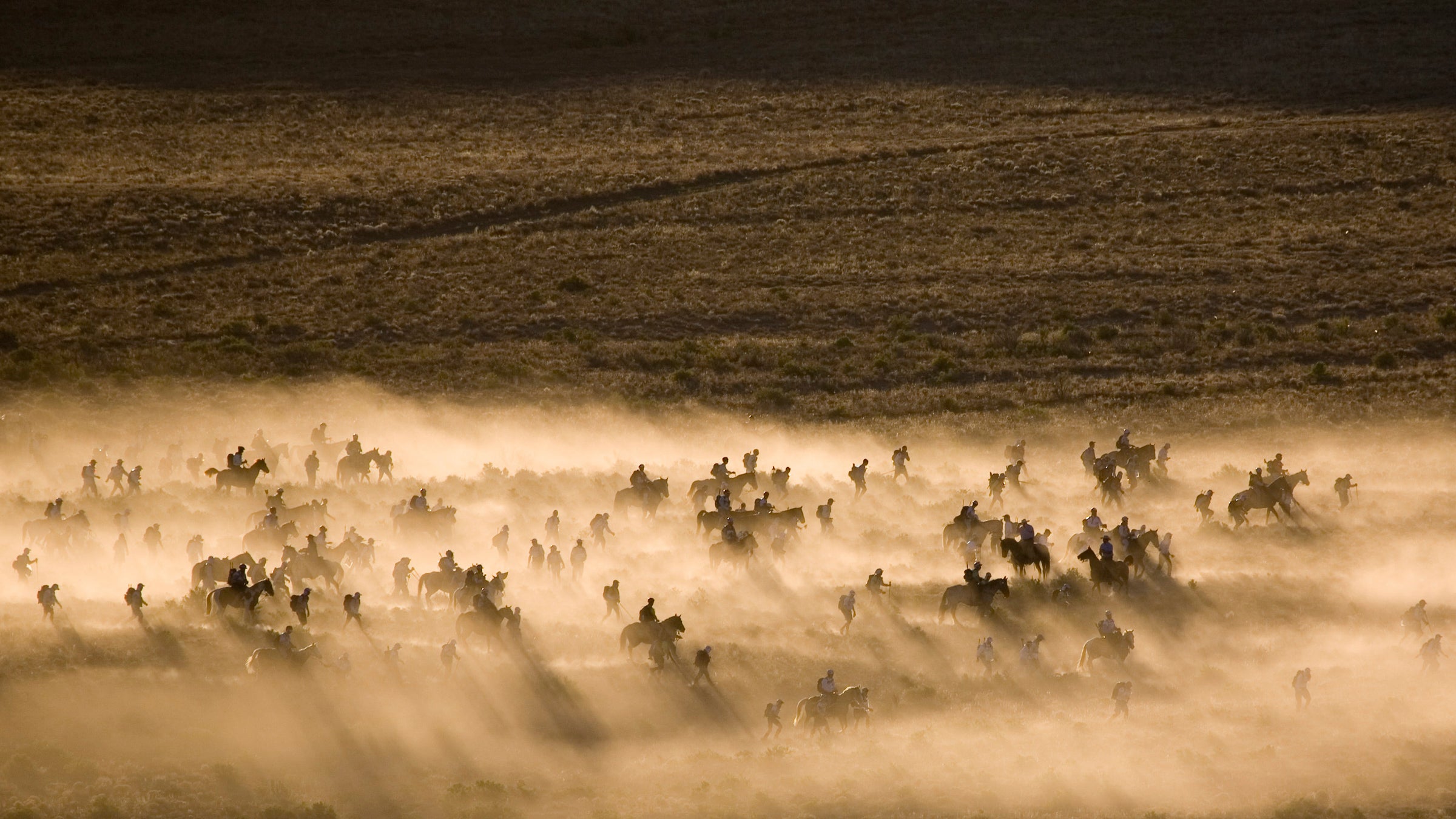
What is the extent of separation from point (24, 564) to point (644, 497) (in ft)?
45.3

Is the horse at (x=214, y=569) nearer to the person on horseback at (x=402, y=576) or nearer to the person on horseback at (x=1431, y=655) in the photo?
the person on horseback at (x=402, y=576)

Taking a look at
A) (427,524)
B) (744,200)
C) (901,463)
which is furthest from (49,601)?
(744,200)

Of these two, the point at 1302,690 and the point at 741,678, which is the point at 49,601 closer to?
the point at 741,678

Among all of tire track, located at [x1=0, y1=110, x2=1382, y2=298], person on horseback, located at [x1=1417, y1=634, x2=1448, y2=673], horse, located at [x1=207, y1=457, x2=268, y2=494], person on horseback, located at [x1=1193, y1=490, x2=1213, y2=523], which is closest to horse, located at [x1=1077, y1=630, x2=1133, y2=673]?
person on horseback, located at [x1=1417, y1=634, x2=1448, y2=673]

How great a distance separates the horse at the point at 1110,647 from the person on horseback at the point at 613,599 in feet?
31.0

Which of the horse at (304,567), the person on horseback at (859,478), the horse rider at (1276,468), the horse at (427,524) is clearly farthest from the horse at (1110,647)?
the horse at (304,567)

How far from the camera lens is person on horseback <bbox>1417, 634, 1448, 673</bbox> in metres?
30.4

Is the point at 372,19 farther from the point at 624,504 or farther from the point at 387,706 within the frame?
the point at 387,706

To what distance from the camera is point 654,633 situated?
30734 millimetres

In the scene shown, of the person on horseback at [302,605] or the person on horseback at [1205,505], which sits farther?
the person on horseback at [1205,505]

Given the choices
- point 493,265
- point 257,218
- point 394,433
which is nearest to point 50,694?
point 394,433

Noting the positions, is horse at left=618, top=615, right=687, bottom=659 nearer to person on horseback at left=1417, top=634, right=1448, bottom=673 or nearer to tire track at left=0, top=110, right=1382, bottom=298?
person on horseback at left=1417, top=634, right=1448, bottom=673

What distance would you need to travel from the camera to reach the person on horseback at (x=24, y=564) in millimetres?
32156

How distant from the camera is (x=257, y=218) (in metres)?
65.7
